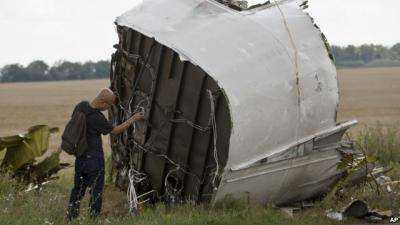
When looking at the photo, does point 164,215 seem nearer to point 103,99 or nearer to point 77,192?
point 77,192

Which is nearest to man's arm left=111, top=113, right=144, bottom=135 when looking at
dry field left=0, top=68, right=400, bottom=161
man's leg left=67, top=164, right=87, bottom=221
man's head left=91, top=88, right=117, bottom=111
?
man's head left=91, top=88, right=117, bottom=111

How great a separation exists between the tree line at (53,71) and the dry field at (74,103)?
1892cm

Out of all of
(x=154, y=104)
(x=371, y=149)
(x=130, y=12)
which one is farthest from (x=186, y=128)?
(x=371, y=149)

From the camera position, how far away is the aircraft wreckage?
7.29 meters

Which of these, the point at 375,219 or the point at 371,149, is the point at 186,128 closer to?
the point at 375,219

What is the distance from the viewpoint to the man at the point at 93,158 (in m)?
7.25

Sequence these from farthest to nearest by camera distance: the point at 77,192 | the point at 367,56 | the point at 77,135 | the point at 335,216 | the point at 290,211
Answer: the point at 367,56
the point at 290,211
the point at 335,216
the point at 77,192
the point at 77,135

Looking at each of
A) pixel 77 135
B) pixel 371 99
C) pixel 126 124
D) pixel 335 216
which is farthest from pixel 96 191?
pixel 371 99

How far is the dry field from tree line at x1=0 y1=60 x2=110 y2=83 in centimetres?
1892

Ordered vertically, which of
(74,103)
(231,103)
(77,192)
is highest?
(231,103)

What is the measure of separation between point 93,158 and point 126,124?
0.57 metres

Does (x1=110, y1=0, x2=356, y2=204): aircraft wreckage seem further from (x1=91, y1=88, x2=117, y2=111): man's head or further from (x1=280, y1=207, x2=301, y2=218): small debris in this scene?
(x1=91, y1=88, x2=117, y2=111): man's head

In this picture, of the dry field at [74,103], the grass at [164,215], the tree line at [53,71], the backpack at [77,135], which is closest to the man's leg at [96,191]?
→ the grass at [164,215]

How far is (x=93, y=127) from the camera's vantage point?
7254 mm
